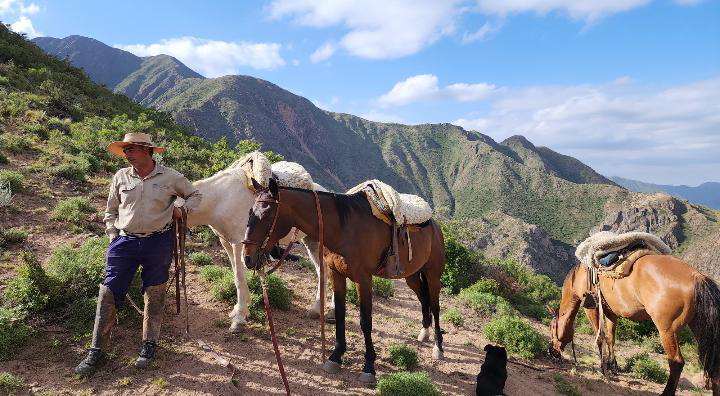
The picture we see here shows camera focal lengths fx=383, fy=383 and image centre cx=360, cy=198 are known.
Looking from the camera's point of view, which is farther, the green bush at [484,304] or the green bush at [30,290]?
the green bush at [484,304]

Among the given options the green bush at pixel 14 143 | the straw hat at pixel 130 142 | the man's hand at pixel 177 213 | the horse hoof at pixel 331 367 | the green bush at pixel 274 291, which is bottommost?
the horse hoof at pixel 331 367

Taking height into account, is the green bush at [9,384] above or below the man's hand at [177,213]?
below

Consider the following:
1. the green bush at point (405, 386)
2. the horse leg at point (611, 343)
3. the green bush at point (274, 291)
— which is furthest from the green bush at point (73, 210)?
the horse leg at point (611, 343)

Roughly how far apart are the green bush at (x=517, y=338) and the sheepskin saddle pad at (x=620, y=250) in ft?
5.45

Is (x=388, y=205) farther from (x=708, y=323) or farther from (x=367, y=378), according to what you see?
(x=708, y=323)

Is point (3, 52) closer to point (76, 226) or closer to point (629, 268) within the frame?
point (76, 226)

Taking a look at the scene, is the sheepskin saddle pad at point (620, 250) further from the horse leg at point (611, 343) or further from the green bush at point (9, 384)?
the green bush at point (9, 384)

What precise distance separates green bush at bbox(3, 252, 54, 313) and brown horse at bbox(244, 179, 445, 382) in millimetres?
2986

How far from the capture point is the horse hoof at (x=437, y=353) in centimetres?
554

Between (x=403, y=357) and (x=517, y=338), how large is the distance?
2670mm

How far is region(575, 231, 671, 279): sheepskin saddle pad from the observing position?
5.52 meters

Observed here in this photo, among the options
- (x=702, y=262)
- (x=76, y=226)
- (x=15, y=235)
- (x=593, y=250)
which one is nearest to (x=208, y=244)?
(x=76, y=226)

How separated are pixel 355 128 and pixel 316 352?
16386 centimetres

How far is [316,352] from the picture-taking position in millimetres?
5078
